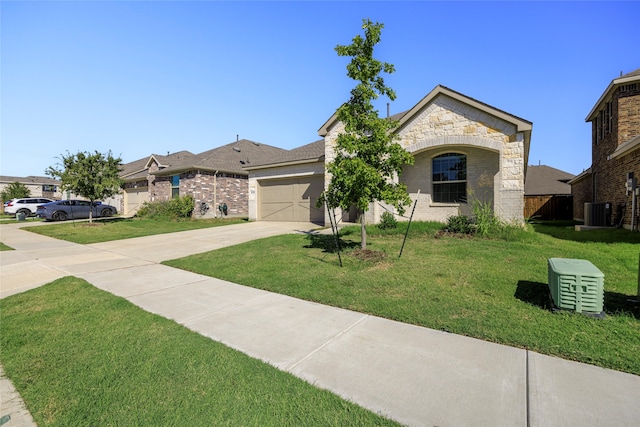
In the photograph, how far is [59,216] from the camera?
22141 millimetres

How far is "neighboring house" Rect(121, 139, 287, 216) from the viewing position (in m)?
21.9

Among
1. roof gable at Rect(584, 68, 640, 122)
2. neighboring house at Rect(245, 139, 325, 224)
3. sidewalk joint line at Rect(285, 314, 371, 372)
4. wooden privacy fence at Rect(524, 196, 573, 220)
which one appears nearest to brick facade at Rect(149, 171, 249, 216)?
neighboring house at Rect(245, 139, 325, 224)

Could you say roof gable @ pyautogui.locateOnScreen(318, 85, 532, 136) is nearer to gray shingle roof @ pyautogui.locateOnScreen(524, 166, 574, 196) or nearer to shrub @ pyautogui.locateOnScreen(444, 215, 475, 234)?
shrub @ pyautogui.locateOnScreen(444, 215, 475, 234)

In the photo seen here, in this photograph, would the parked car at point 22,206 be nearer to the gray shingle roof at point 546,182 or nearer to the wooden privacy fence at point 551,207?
the wooden privacy fence at point 551,207

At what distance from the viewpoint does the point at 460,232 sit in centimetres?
1072

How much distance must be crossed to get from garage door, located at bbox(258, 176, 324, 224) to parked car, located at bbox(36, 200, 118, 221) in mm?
12835

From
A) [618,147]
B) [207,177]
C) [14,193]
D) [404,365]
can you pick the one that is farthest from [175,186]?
[14,193]

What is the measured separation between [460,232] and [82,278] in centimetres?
1101

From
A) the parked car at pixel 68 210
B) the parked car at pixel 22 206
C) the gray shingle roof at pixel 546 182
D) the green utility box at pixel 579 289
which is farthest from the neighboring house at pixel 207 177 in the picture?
the gray shingle roof at pixel 546 182

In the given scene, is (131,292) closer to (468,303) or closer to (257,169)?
(468,303)

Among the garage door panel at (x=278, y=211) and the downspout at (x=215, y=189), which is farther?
the downspout at (x=215, y=189)

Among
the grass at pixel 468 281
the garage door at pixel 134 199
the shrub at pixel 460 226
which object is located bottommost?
the grass at pixel 468 281

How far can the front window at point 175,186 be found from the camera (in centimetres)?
2327

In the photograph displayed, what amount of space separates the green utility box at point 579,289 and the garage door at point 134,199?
29.4 metres
